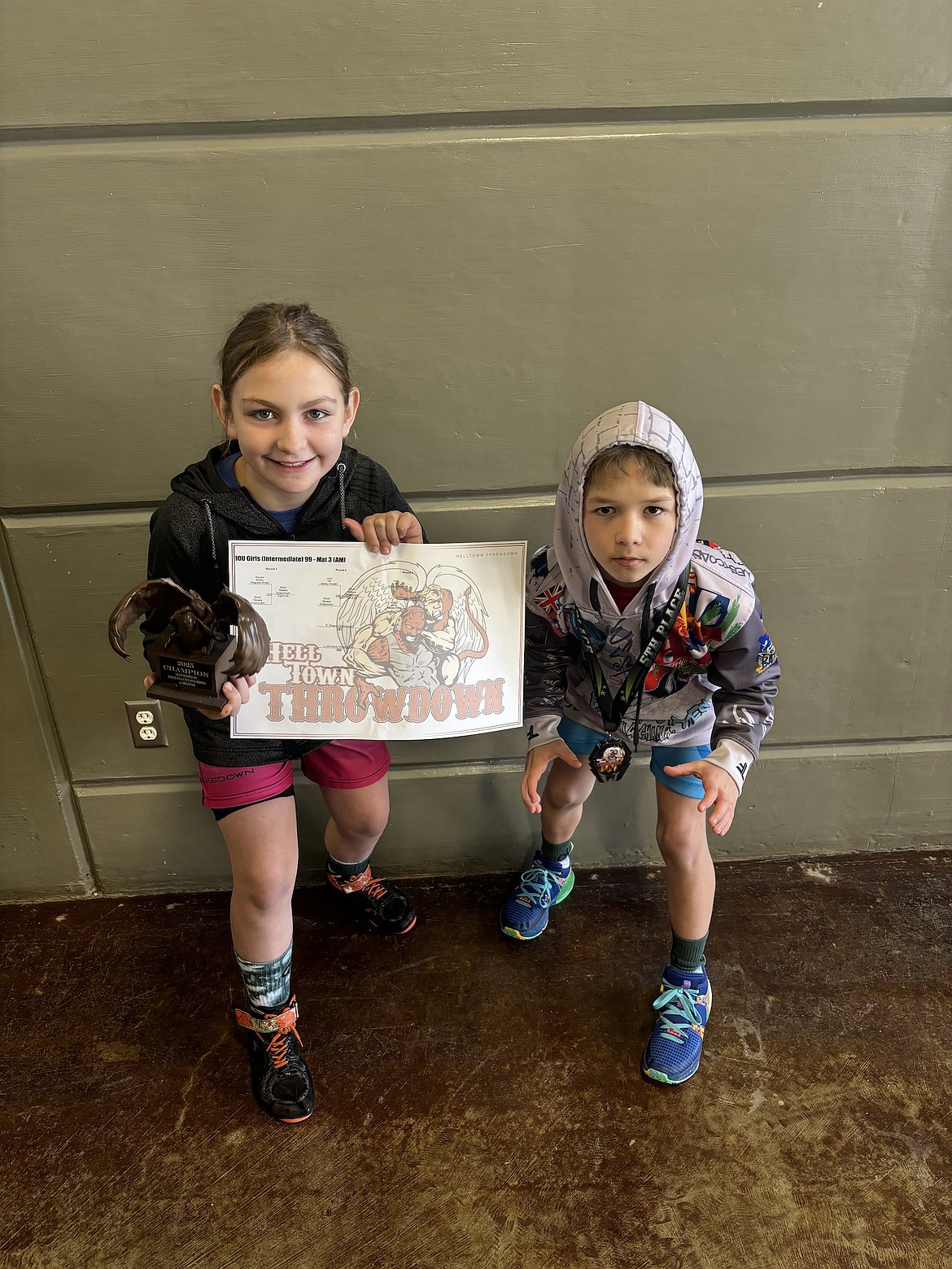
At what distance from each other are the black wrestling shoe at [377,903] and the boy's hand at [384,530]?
0.88 metres

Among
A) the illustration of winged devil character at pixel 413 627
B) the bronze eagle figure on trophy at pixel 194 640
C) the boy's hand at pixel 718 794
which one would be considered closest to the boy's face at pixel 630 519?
the illustration of winged devil character at pixel 413 627

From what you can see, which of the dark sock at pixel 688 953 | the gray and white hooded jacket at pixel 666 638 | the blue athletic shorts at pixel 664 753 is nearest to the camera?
the gray and white hooded jacket at pixel 666 638

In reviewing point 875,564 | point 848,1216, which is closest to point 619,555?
point 875,564

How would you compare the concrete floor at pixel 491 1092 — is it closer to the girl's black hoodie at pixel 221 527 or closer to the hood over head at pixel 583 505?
the girl's black hoodie at pixel 221 527

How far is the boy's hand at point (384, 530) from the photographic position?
4.70ft

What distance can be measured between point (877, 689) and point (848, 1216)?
1.09 meters

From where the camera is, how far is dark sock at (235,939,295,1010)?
155 centimetres

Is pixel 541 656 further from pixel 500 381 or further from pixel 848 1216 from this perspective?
pixel 848 1216

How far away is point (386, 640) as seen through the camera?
1502mm

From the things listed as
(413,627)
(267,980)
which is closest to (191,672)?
(413,627)

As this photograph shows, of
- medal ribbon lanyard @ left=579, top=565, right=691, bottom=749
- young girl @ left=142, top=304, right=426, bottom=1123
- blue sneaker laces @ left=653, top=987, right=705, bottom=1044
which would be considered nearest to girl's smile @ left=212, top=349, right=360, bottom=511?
young girl @ left=142, top=304, right=426, bottom=1123

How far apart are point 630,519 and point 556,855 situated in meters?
0.95

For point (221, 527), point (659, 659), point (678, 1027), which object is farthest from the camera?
point (678, 1027)

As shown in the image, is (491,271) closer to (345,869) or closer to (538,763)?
(538,763)
